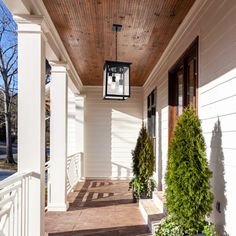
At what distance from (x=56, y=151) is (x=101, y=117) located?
4.55m

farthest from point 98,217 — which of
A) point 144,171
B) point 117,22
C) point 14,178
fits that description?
point 117,22

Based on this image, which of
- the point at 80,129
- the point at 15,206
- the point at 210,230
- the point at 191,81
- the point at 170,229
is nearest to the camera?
the point at 210,230

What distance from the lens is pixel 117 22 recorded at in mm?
4227

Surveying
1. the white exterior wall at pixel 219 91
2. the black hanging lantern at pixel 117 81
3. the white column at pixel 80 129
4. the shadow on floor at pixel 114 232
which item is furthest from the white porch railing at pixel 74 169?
the white exterior wall at pixel 219 91

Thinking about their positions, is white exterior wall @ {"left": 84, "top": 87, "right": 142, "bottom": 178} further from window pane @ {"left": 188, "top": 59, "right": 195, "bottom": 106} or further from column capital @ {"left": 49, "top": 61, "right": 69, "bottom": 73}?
window pane @ {"left": 188, "top": 59, "right": 195, "bottom": 106}

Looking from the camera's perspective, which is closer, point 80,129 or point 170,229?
point 170,229

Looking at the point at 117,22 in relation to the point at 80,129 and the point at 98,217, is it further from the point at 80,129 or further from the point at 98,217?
the point at 80,129

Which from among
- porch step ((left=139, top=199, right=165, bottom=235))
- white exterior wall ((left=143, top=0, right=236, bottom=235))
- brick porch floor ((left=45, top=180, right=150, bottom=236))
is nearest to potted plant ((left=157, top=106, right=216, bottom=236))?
white exterior wall ((left=143, top=0, right=236, bottom=235))

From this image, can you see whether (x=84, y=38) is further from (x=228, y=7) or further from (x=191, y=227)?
(x=191, y=227)

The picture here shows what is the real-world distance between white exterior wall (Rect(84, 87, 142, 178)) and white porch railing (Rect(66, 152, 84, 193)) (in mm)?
430

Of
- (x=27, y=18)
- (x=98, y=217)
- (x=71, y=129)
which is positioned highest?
(x=27, y=18)

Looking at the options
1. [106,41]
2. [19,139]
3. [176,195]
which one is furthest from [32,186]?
[106,41]

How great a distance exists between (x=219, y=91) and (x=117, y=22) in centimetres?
189

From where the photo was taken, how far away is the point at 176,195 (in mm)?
3049
